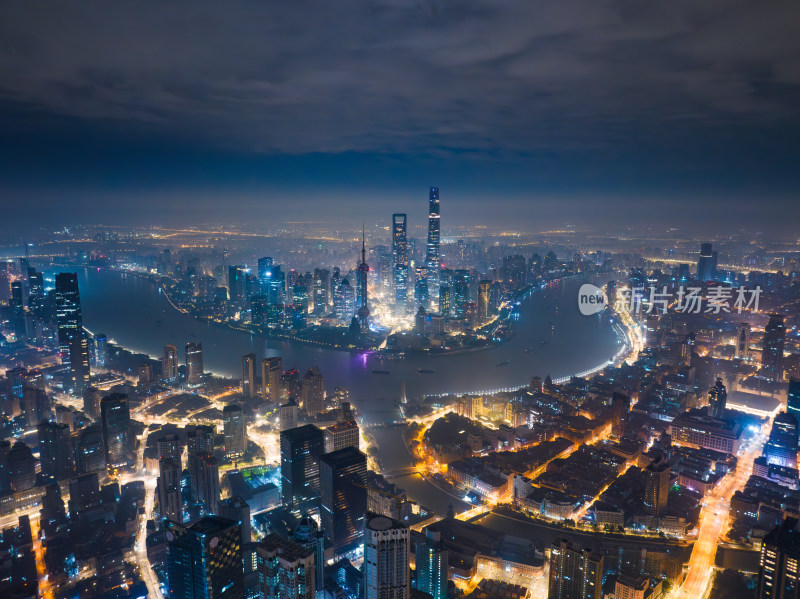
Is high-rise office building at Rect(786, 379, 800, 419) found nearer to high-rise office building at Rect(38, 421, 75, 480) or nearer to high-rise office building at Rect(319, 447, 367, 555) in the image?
high-rise office building at Rect(319, 447, 367, 555)

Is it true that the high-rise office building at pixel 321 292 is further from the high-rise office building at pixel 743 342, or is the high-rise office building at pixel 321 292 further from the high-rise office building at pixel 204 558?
the high-rise office building at pixel 204 558

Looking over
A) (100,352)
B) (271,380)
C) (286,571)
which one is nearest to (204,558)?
(286,571)

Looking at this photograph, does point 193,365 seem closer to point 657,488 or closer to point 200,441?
point 200,441

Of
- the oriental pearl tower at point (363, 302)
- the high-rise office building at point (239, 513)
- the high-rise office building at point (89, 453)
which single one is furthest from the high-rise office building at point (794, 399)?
the high-rise office building at point (89, 453)

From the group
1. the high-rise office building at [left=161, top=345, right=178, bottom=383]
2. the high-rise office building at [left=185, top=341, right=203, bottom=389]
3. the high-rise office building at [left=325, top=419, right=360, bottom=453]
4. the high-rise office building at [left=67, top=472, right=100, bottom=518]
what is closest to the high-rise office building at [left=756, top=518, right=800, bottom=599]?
the high-rise office building at [left=325, top=419, right=360, bottom=453]

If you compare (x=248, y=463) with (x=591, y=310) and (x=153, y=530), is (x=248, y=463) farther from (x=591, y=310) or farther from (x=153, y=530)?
(x=591, y=310)

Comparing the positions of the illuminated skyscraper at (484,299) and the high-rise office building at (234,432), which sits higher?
the illuminated skyscraper at (484,299)

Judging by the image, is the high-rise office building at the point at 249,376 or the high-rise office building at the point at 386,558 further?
the high-rise office building at the point at 249,376
